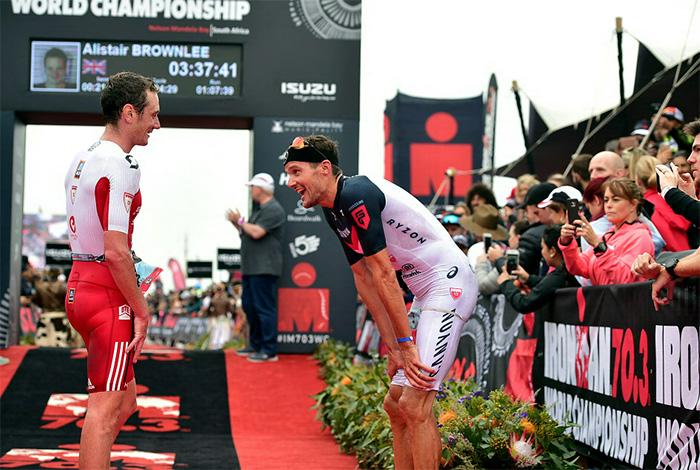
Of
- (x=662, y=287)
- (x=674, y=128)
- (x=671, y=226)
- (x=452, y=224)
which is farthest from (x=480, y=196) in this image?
(x=662, y=287)

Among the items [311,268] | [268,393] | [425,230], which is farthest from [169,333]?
[425,230]

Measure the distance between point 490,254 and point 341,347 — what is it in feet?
12.9

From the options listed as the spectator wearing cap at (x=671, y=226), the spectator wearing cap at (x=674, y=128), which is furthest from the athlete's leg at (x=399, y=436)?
the spectator wearing cap at (x=674, y=128)

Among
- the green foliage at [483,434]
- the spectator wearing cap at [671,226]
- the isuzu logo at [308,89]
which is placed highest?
the isuzu logo at [308,89]

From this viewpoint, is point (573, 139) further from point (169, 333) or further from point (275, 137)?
point (169, 333)

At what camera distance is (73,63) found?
1047 centimetres

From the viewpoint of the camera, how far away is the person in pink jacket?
17.1ft

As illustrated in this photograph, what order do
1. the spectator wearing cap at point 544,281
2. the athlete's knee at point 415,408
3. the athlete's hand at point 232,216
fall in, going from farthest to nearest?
the athlete's hand at point 232,216 → the spectator wearing cap at point 544,281 → the athlete's knee at point 415,408

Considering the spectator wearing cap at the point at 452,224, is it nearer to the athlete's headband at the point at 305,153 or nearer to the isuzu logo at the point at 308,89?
the isuzu logo at the point at 308,89

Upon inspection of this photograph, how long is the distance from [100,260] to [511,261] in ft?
11.1

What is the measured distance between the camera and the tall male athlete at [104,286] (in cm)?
373

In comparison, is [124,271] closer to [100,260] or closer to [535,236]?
[100,260]

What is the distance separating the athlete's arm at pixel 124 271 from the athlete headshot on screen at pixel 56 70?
24.3ft

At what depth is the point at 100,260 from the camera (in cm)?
386
